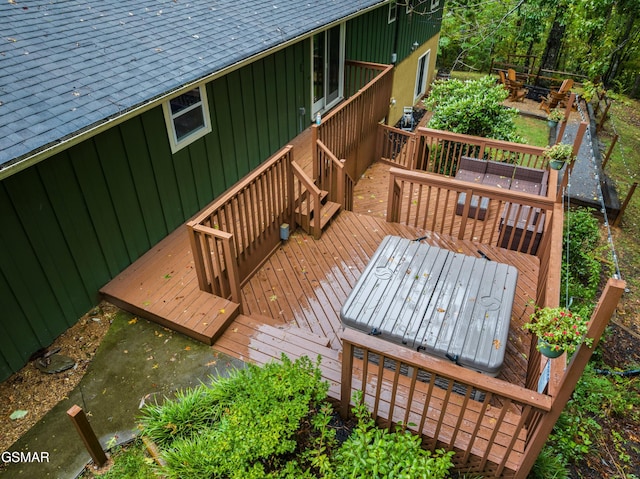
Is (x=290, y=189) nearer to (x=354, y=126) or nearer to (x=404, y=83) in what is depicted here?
(x=354, y=126)

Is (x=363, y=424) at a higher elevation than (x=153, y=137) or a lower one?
lower

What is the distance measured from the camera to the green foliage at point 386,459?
112 inches

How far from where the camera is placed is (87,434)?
3.04 meters

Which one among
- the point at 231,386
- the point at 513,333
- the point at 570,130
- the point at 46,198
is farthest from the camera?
the point at 570,130

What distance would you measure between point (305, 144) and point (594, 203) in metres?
6.38

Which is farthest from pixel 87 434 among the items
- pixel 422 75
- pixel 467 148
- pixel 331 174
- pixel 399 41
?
pixel 422 75

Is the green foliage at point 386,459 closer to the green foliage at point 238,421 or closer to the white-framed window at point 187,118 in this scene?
the green foliage at point 238,421

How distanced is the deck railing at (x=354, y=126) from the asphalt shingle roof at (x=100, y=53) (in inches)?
61.3

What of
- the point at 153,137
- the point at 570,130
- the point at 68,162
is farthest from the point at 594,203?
the point at 68,162

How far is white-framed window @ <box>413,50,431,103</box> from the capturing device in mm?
16281

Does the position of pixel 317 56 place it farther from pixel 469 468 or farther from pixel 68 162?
pixel 469 468

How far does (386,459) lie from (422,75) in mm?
16723

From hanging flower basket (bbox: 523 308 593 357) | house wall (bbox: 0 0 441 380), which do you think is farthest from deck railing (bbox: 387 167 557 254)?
house wall (bbox: 0 0 441 380)

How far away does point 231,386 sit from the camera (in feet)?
11.3
